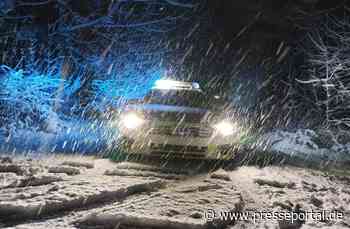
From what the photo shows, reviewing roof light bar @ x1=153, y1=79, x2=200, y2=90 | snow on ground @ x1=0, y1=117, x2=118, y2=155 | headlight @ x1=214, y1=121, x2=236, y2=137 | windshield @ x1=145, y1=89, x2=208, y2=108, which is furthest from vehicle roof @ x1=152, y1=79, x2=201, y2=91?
headlight @ x1=214, y1=121, x2=236, y2=137

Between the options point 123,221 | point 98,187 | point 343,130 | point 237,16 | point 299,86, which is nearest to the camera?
point 123,221

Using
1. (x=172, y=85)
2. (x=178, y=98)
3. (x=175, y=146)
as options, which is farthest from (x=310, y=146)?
(x=175, y=146)

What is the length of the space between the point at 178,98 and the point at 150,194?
391 centimetres

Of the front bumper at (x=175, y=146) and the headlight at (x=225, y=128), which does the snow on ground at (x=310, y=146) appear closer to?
the headlight at (x=225, y=128)

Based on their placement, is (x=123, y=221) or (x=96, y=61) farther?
(x=96, y=61)

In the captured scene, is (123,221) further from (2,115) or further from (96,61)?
(96,61)

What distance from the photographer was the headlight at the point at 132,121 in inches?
257

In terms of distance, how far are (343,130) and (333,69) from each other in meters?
2.52

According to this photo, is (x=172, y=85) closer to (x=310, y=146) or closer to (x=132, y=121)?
(x=132, y=121)

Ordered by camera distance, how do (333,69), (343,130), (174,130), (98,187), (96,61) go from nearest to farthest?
(98,187) < (174,130) < (333,69) < (343,130) < (96,61)

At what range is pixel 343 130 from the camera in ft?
37.8

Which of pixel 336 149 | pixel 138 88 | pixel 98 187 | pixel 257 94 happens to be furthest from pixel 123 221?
pixel 257 94

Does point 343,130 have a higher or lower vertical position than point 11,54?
lower

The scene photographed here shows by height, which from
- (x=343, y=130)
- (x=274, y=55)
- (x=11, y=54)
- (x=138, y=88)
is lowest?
(x=343, y=130)
